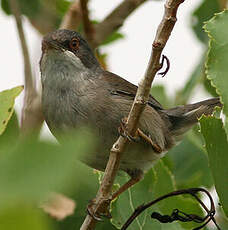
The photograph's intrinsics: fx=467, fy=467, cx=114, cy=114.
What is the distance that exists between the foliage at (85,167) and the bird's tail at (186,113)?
11cm

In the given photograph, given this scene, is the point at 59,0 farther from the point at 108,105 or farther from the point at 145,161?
the point at 145,161

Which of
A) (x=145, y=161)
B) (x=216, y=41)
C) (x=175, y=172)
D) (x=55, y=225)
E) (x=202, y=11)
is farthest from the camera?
(x=202, y=11)

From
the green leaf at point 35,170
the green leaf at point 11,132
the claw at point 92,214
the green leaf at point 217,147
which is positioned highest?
the green leaf at point 217,147

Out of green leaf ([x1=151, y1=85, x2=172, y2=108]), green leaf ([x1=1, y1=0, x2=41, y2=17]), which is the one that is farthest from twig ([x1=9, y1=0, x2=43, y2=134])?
green leaf ([x1=151, y1=85, x2=172, y2=108])

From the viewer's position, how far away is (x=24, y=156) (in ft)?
2.40

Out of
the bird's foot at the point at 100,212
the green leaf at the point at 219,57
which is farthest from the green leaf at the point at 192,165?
the green leaf at the point at 219,57

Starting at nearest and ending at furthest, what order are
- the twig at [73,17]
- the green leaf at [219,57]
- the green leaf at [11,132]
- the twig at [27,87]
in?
the green leaf at [219,57] < the green leaf at [11,132] < the twig at [27,87] < the twig at [73,17]

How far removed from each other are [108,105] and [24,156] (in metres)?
3.31

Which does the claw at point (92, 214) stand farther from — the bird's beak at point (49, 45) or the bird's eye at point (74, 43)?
the bird's eye at point (74, 43)

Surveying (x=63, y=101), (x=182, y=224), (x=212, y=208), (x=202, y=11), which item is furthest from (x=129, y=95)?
(x=212, y=208)

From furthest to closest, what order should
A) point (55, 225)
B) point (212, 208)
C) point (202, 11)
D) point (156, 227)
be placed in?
1. point (202, 11)
2. point (55, 225)
3. point (156, 227)
4. point (212, 208)

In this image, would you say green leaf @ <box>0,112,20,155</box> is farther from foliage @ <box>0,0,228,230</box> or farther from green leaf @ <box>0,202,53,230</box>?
green leaf @ <box>0,202,53,230</box>

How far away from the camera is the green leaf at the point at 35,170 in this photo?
28.4 inches

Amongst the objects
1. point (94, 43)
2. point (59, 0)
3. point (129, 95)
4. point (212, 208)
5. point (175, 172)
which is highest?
point (59, 0)
